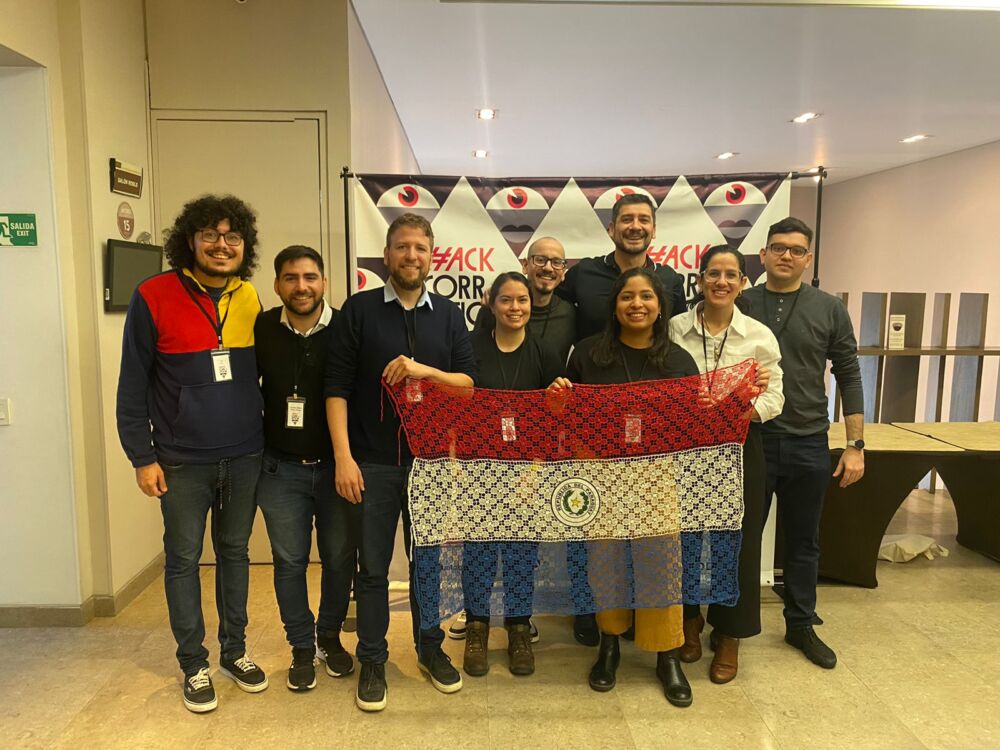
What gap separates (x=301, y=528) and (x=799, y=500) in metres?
1.82

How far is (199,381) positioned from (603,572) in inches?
57.3

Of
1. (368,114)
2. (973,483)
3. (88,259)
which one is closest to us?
(88,259)

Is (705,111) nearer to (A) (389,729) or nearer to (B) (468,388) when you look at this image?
(B) (468,388)

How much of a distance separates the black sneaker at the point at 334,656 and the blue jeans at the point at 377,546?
7.3 inches

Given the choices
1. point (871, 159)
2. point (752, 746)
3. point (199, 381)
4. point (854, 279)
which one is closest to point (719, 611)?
point (752, 746)

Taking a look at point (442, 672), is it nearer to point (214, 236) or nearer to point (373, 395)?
point (373, 395)

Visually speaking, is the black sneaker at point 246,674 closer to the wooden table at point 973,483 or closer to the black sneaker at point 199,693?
the black sneaker at point 199,693

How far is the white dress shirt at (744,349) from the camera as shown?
2348mm

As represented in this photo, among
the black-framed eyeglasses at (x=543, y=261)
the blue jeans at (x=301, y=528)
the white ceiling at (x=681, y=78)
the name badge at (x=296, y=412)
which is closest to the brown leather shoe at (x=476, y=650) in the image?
the blue jeans at (x=301, y=528)

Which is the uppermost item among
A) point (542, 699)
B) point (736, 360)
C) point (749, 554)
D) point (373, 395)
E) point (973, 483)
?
point (736, 360)

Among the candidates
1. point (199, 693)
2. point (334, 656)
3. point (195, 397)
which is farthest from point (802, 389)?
point (199, 693)

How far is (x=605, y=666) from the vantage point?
96.5 inches

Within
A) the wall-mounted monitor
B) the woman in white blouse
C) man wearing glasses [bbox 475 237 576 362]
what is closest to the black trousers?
the woman in white blouse

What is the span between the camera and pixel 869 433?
3.71m
